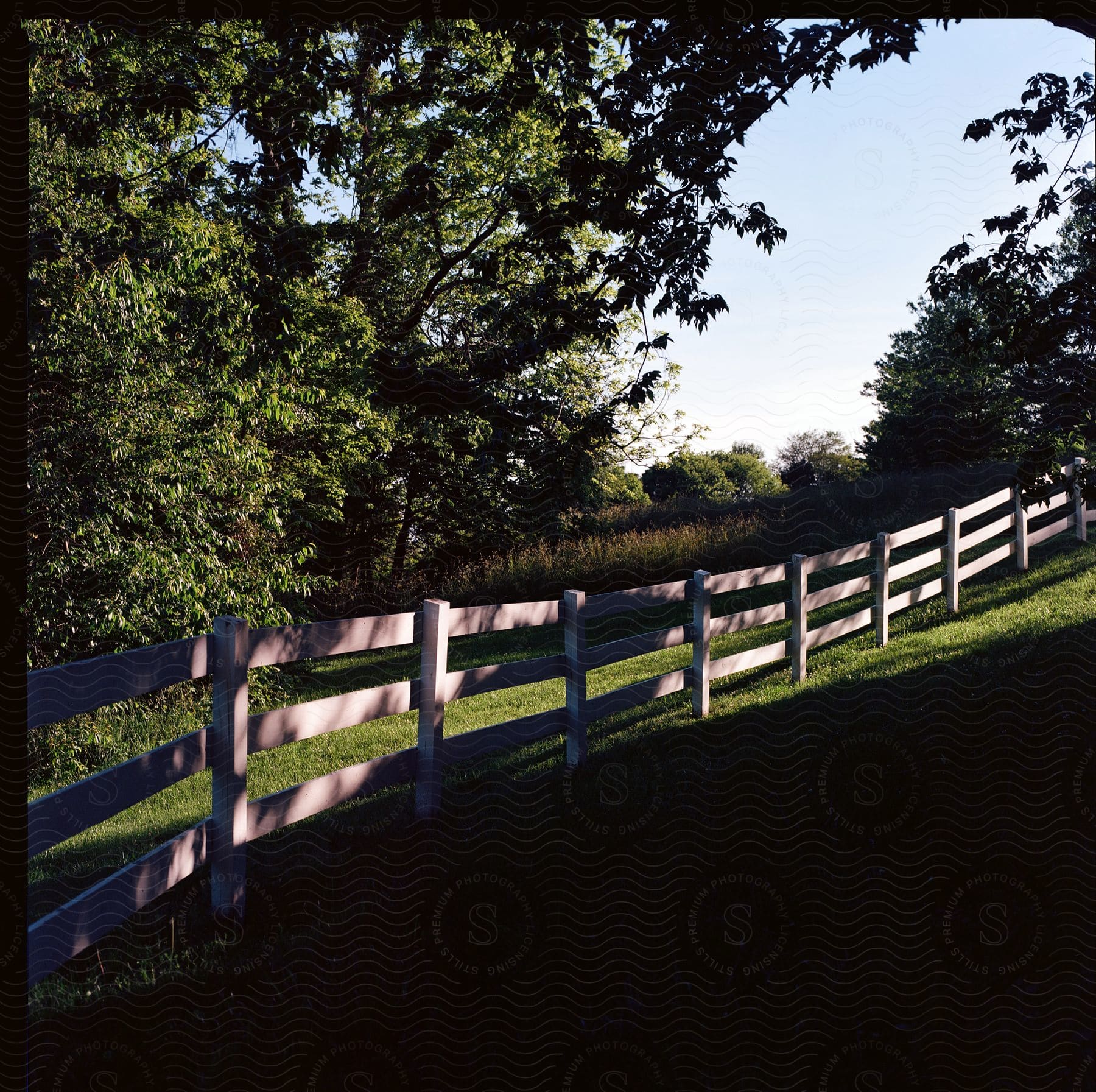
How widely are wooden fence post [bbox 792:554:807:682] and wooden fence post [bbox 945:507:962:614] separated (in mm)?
3533

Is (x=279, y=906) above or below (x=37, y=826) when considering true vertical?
below

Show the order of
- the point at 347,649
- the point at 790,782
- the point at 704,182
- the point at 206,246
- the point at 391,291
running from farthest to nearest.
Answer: the point at 391,291, the point at 206,246, the point at 704,182, the point at 790,782, the point at 347,649

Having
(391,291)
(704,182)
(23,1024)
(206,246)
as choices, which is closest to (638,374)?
(704,182)

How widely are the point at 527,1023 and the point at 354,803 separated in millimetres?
2890

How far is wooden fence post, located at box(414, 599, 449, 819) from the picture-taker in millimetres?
5066

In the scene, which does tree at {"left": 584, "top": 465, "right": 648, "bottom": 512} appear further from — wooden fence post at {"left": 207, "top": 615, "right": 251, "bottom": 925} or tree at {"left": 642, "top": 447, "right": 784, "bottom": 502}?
wooden fence post at {"left": 207, "top": 615, "right": 251, "bottom": 925}

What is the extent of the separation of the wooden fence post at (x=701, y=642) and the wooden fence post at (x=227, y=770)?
4414 millimetres

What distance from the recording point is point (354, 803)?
5660mm

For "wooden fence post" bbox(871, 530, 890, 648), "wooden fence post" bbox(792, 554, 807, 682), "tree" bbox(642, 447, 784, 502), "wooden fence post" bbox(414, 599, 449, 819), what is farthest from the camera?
"tree" bbox(642, 447, 784, 502)

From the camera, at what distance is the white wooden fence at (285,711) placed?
10.1ft

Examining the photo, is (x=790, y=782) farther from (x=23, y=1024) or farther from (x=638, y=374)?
(x=23, y=1024)

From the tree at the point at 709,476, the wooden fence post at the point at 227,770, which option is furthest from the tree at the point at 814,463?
the wooden fence post at the point at 227,770

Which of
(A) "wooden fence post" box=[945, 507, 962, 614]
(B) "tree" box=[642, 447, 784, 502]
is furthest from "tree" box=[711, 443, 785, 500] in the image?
(A) "wooden fence post" box=[945, 507, 962, 614]

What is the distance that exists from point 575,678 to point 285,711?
251 centimetres
